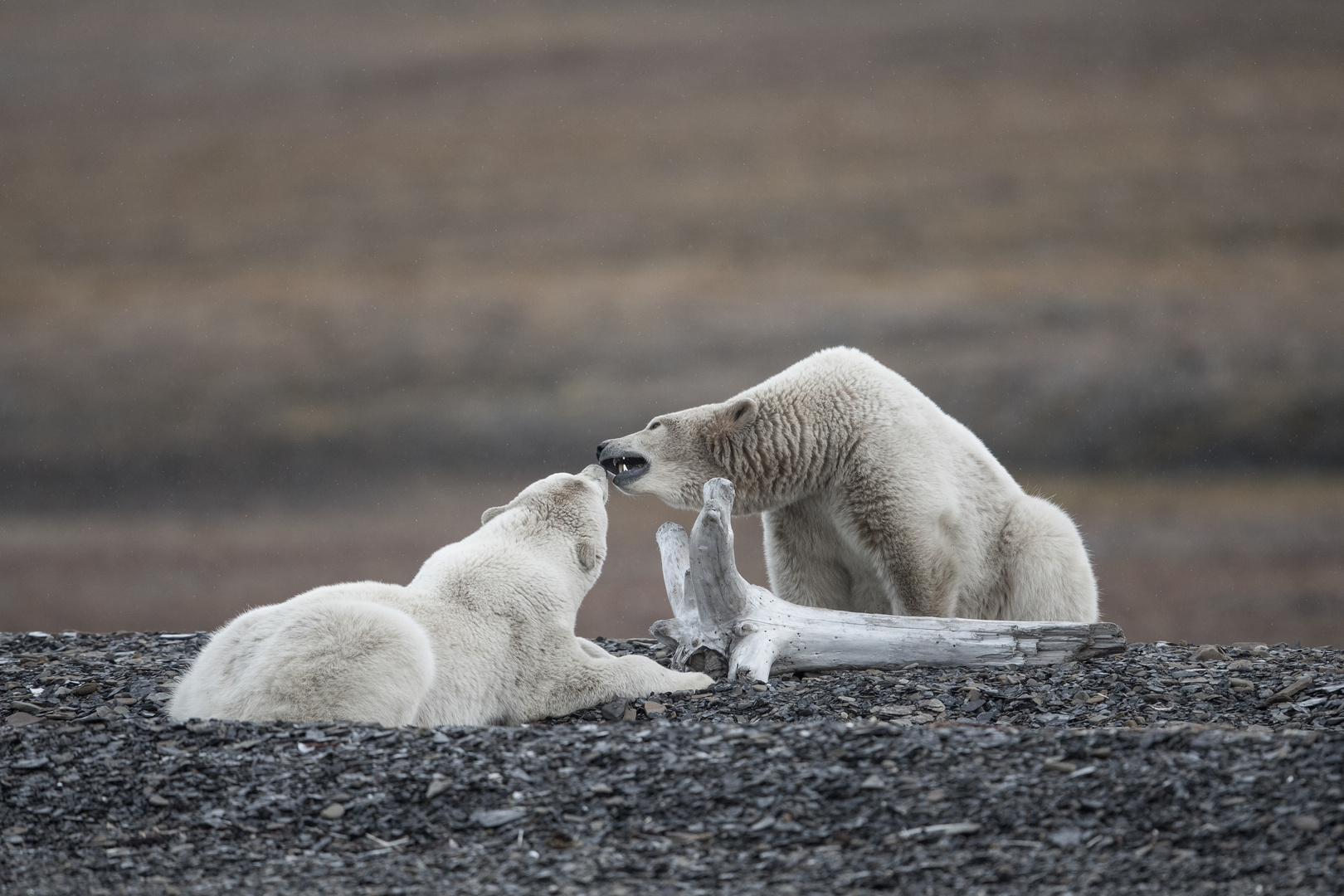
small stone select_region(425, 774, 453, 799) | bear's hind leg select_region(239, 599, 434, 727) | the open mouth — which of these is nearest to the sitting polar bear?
bear's hind leg select_region(239, 599, 434, 727)

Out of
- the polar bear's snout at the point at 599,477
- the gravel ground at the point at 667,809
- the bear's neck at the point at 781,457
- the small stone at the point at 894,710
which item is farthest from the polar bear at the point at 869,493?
the gravel ground at the point at 667,809

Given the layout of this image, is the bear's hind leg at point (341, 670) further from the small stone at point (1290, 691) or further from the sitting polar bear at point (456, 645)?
the small stone at point (1290, 691)

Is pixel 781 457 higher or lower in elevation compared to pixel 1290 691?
higher

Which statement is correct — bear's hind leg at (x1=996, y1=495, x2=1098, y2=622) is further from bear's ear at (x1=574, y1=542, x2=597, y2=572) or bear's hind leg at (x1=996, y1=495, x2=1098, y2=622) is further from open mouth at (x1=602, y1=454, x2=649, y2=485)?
bear's ear at (x1=574, y1=542, x2=597, y2=572)

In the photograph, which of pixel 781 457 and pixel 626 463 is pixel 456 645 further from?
pixel 781 457

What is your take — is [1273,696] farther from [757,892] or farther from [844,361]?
[757,892]

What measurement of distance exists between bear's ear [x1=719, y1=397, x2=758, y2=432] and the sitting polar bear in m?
1.05

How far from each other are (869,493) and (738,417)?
3.33ft

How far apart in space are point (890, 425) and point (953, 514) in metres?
0.71

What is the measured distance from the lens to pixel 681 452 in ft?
25.5

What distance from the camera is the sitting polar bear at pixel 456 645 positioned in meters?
5.47

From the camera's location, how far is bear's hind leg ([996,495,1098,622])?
7.88 meters

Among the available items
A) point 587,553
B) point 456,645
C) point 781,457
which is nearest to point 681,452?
point 781,457

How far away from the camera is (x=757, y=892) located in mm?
3844
